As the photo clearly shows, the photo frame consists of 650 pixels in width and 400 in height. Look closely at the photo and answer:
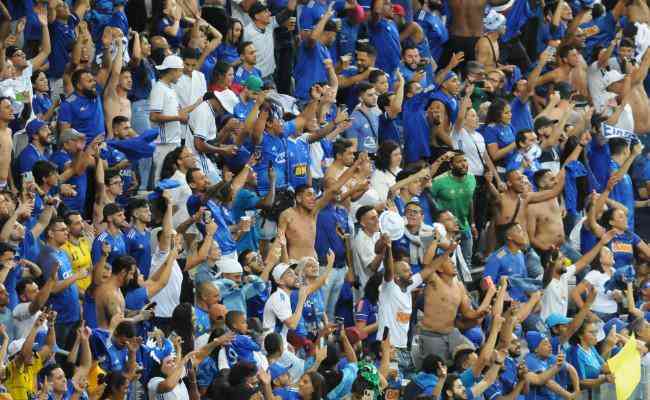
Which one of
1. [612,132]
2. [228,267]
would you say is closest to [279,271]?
[228,267]

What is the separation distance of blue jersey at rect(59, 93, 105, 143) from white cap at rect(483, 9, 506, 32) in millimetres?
6344

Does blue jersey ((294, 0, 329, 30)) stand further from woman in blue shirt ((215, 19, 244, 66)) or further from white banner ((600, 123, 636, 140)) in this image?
white banner ((600, 123, 636, 140))

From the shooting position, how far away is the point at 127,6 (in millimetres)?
22000

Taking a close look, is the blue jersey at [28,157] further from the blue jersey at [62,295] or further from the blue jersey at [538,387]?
the blue jersey at [538,387]

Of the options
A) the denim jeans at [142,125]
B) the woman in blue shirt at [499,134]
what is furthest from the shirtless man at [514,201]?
the denim jeans at [142,125]

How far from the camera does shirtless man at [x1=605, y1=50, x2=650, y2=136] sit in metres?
25.2

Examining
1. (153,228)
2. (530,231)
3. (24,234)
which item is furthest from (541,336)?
(24,234)

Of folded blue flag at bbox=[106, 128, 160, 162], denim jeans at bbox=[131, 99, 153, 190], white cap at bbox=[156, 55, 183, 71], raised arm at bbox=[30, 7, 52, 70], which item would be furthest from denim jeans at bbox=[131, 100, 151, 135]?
raised arm at bbox=[30, 7, 52, 70]

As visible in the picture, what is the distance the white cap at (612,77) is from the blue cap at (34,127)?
8407 mm

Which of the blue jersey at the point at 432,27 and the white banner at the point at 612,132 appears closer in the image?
the white banner at the point at 612,132

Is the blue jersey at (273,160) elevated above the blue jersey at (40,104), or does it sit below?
below

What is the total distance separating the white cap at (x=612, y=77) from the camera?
2525 centimetres

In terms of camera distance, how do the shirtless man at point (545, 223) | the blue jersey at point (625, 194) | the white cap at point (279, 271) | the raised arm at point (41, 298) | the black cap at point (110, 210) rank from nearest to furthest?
the raised arm at point (41, 298)
the black cap at point (110, 210)
the white cap at point (279, 271)
the shirtless man at point (545, 223)
the blue jersey at point (625, 194)

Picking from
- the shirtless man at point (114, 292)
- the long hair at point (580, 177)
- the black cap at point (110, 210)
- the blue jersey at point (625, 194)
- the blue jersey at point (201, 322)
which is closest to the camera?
the shirtless man at point (114, 292)
